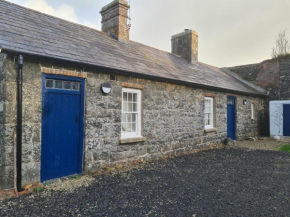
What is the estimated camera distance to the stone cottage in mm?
4441

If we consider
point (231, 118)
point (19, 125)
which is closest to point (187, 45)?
point (231, 118)

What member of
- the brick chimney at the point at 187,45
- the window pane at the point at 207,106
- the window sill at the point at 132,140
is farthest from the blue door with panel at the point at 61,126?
the brick chimney at the point at 187,45

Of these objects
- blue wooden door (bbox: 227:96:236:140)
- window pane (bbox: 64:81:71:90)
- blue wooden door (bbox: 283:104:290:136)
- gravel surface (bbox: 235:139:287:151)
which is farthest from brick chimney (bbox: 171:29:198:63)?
window pane (bbox: 64:81:71:90)

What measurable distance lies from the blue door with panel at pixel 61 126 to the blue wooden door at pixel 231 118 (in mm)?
9446

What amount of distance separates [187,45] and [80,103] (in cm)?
1018

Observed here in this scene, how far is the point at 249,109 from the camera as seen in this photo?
1382 cm

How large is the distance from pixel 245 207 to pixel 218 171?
2.44 metres

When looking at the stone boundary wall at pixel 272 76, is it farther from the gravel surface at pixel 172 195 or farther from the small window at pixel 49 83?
the small window at pixel 49 83

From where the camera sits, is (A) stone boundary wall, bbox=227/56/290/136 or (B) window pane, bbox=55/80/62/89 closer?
(B) window pane, bbox=55/80/62/89

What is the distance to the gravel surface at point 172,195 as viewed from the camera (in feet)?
11.4

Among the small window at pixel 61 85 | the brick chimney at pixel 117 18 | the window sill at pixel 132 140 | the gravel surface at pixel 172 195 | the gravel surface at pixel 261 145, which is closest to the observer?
the gravel surface at pixel 172 195

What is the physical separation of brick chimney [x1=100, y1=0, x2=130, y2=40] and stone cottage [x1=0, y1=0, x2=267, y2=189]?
0.06 meters

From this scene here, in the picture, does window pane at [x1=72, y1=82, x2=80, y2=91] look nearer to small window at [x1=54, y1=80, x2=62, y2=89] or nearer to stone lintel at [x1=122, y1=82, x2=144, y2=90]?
small window at [x1=54, y1=80, x2=62, y2=89]

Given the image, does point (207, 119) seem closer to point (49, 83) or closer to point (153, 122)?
point (153, 122)
